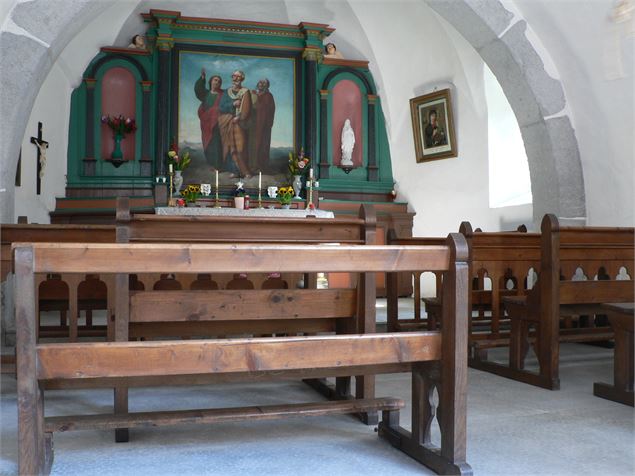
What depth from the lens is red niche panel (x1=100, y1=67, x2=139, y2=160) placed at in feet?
33.5

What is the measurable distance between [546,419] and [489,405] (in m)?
0.36

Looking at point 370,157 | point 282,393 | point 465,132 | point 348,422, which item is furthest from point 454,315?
point 370,157

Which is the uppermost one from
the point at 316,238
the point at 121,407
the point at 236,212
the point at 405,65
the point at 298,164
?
the point at 405,65

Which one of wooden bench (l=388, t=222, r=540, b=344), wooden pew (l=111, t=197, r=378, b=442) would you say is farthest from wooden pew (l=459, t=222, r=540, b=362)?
wooden pew (l=111, t=197, r=378, b=442)

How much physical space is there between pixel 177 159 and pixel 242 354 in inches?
317

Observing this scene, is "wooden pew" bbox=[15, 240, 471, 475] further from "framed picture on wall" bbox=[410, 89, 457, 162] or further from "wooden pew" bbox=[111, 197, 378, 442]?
"framed picture on wall" bbox=[410, 89, 457, 162]

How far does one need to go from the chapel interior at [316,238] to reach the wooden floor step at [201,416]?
0.05 feet

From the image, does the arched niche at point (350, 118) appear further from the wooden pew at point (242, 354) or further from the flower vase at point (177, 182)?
the wooden pew at point (242, 354)

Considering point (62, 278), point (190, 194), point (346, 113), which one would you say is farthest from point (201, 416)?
point (346, 113)

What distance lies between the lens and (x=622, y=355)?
3676mm

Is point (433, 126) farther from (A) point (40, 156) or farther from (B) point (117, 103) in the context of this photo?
(A) point (40, 156)

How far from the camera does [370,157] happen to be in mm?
11250

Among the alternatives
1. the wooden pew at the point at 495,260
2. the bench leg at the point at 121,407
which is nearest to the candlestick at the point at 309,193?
the wooden pew at the point at 495,260

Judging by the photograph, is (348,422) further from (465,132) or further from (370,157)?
(370,157)
